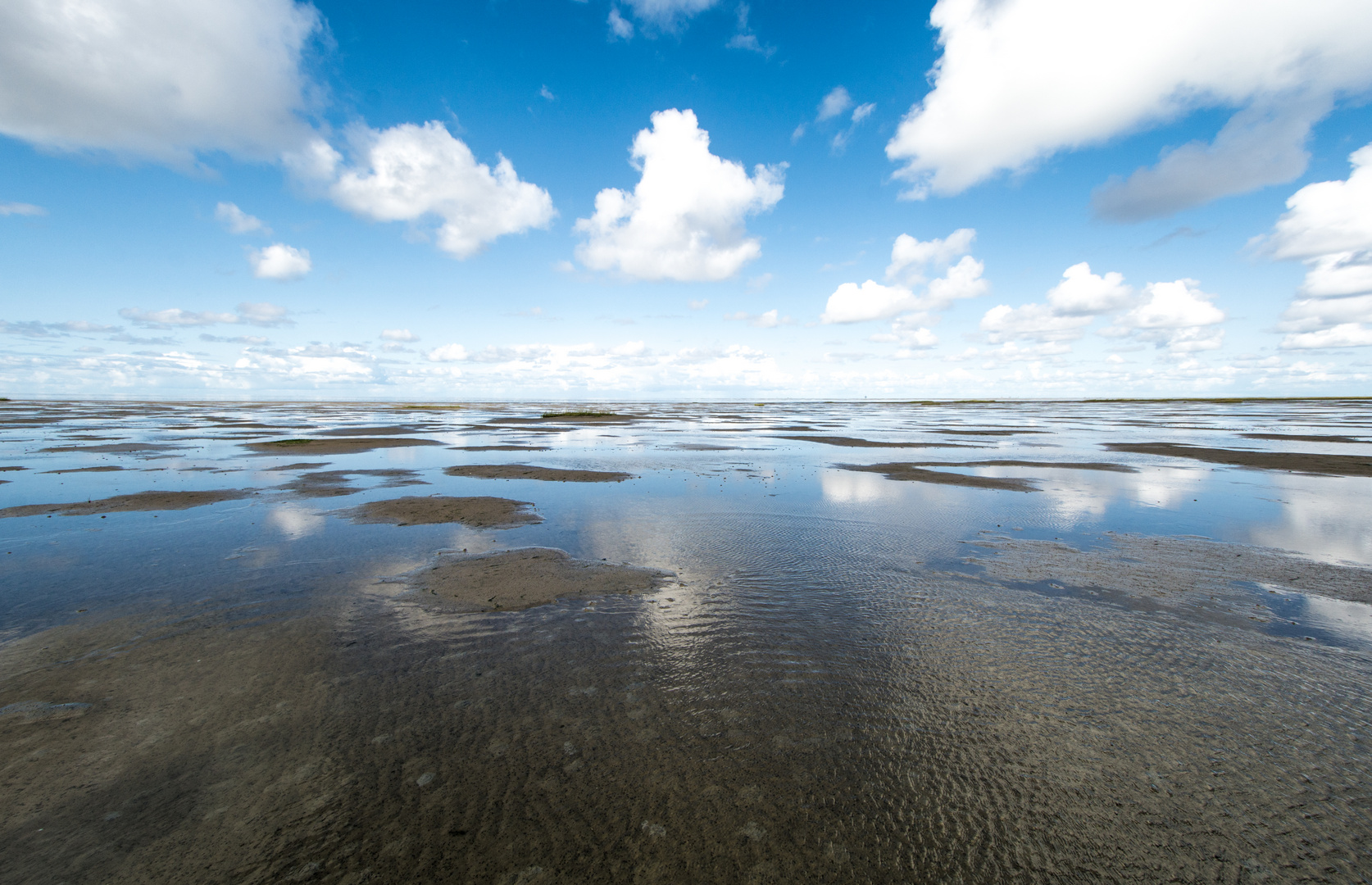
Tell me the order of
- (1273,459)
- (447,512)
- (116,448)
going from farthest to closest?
(116,448), (1273,459), (447,512)

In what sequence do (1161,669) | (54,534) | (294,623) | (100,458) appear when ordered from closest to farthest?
1. (1161,669)
2. (294,623)
3. (54,534)
4. (100,458)

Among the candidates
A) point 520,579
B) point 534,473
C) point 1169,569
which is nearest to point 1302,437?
point 1169,569

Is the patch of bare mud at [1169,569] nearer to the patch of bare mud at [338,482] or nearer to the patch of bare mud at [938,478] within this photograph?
the patch of bare mud at [938,478]

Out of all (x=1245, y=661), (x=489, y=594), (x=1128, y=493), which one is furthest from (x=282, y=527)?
(x=1128, y=493)

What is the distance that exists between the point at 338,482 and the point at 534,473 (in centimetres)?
712

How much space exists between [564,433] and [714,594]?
125ft

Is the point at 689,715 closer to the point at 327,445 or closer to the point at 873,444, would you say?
the point at 873,444

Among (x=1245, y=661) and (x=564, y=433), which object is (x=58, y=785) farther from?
(x=564, y=433)

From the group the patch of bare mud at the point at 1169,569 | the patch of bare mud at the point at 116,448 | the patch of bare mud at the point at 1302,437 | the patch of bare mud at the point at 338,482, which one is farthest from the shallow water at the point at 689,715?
the patch of bare mud at the point at 1302,437

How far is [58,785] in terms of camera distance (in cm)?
466

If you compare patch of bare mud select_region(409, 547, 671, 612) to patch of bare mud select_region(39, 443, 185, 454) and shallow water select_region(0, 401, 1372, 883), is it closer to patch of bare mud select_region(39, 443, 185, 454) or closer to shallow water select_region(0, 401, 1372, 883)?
shallow water select_region(0, 401, 1372, 883)

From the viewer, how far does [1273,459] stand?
27.6 m

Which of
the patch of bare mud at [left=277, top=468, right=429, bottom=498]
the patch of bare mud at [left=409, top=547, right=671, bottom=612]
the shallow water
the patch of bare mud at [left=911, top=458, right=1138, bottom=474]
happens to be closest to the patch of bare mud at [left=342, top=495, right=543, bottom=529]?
the shallow water

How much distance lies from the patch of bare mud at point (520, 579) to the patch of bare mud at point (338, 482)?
31.6 ft
